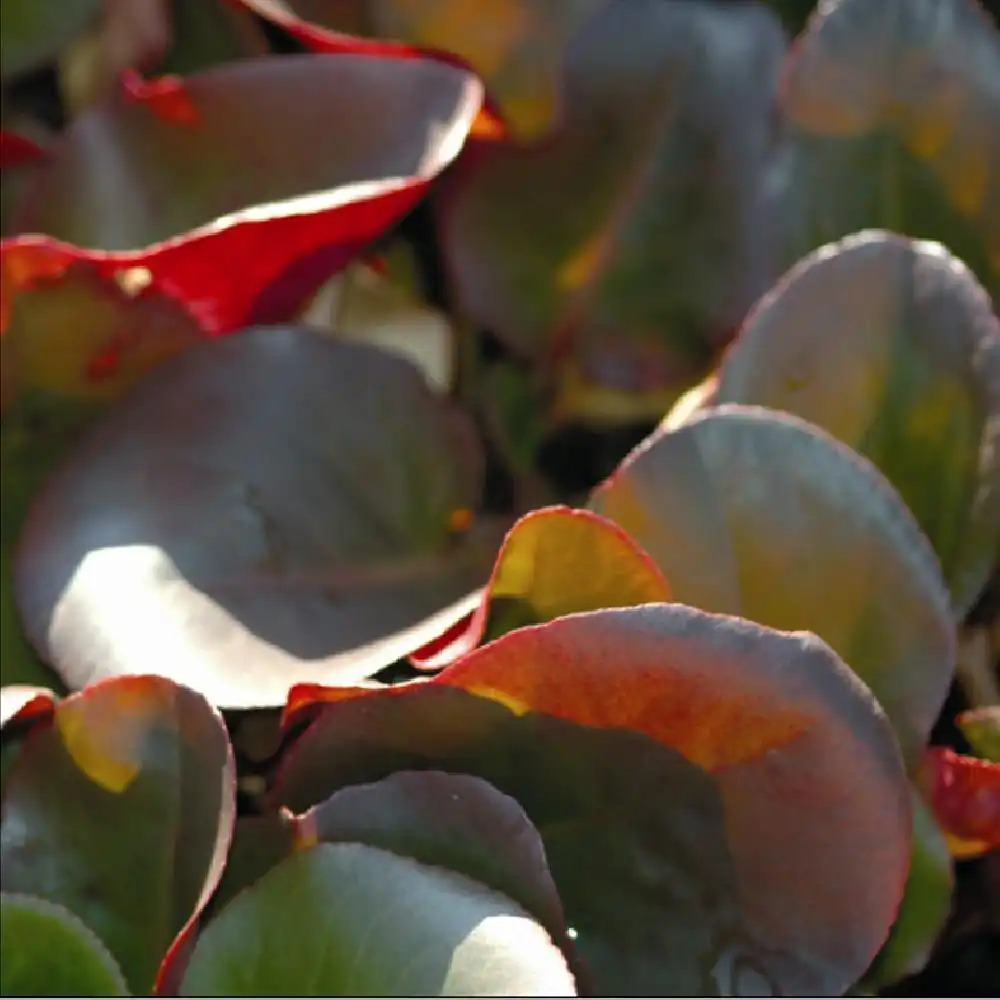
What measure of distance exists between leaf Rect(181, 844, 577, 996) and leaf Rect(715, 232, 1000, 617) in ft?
0.55

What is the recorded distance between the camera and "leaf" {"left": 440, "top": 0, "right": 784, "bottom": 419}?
0.49 meters

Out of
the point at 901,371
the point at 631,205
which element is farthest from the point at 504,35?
the point at 901,371

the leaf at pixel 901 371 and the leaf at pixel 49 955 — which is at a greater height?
the leaf at pixel 901 371

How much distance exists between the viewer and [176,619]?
1.30 feet

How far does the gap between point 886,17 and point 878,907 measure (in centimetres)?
27

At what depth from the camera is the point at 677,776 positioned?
0.35 m

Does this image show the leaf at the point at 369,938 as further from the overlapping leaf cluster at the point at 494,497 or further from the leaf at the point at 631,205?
the leaf at the point at 631,205

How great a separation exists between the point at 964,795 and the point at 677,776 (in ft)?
0.28

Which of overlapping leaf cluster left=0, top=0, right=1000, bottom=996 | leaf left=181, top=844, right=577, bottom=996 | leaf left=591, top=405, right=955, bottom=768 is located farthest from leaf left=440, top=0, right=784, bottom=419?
leaf left=181, top=844, right=577, bottom=996

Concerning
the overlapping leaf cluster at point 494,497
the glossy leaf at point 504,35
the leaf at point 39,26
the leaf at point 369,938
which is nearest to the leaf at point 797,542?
the overlapping leaf cluster at point 494,497

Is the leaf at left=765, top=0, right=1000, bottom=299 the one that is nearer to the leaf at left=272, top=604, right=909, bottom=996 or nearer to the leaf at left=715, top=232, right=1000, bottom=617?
the leaf at left=715, top=232, right=1000, bottom=617

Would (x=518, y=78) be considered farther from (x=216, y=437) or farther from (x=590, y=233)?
(x=216, y=437)

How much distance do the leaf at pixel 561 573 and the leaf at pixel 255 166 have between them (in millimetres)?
136

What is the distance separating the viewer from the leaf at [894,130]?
1.45ft
